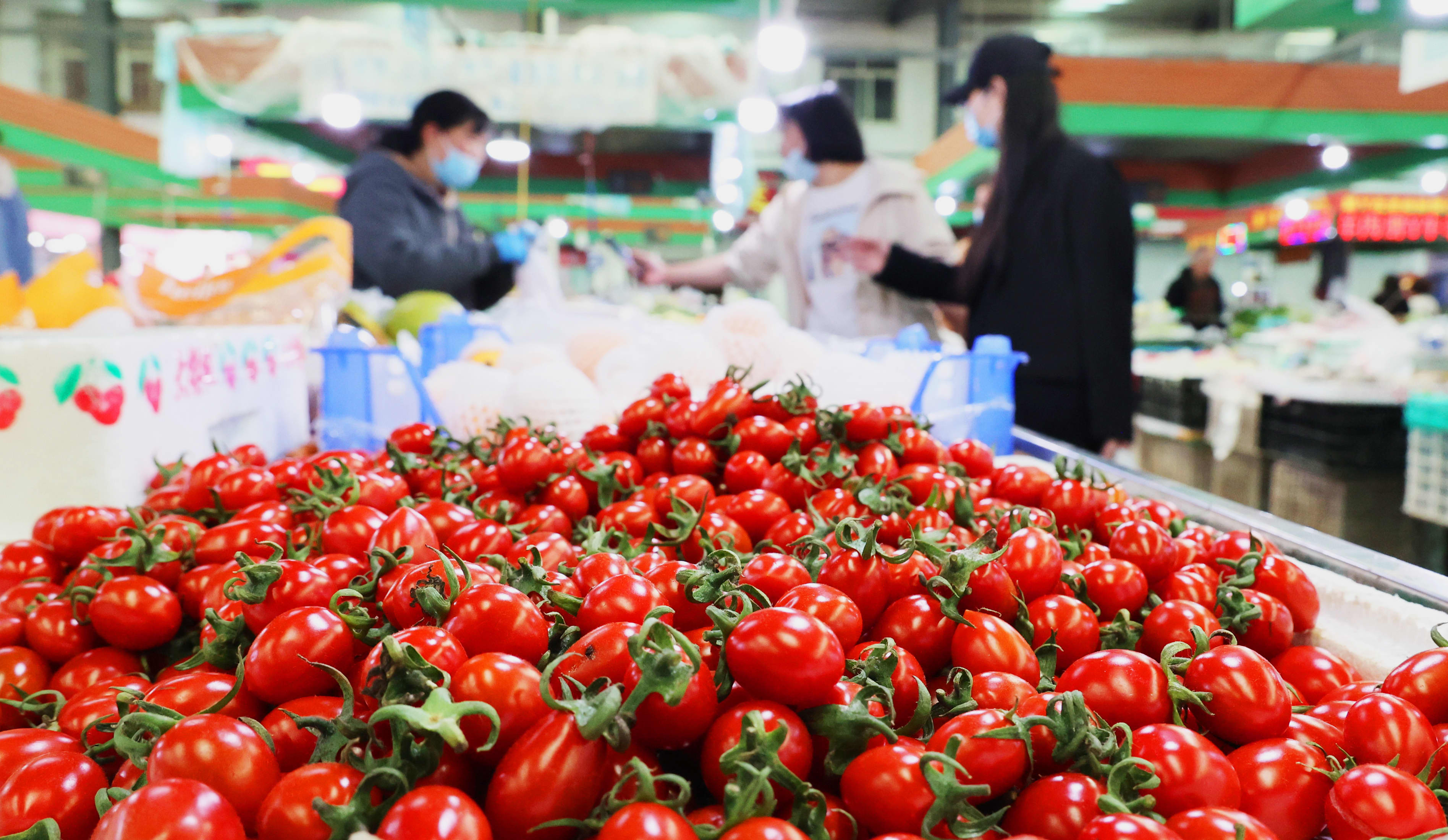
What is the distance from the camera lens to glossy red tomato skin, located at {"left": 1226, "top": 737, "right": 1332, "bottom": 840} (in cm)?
65

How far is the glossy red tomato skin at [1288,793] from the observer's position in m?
0.65

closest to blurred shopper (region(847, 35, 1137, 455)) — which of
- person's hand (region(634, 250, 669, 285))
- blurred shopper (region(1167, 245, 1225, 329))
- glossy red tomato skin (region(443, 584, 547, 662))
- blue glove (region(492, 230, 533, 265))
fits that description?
person's hand (region(634, 250, 669, 285))

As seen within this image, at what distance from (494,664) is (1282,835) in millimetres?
573

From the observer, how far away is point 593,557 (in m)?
0.84

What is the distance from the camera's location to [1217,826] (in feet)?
1.82

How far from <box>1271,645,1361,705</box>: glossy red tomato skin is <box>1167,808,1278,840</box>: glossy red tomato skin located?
1.23 feet

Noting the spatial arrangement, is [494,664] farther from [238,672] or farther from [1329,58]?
[1329,58]

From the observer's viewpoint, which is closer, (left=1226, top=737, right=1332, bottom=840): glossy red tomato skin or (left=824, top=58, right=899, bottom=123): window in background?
(left=1226, top=737, right=1332, bottom=840): glossy red tomato skin

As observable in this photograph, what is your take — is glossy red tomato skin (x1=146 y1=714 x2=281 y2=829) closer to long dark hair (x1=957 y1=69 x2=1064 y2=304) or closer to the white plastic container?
the white plastic container

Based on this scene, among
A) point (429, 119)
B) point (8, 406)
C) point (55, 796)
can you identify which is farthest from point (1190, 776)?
point (429, 119)

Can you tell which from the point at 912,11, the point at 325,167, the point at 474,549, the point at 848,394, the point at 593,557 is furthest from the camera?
the point at 912,11

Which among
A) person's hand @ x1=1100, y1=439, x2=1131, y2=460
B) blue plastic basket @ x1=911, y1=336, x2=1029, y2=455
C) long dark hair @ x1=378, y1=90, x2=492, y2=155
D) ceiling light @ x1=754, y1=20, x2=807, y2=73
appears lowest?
person's hand @ x1=1100, y1=439, x2=1131, y2=460

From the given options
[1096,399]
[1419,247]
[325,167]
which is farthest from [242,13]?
[1419,247]

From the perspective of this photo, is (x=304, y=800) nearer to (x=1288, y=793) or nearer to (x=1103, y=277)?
(x=1288, y=793)
